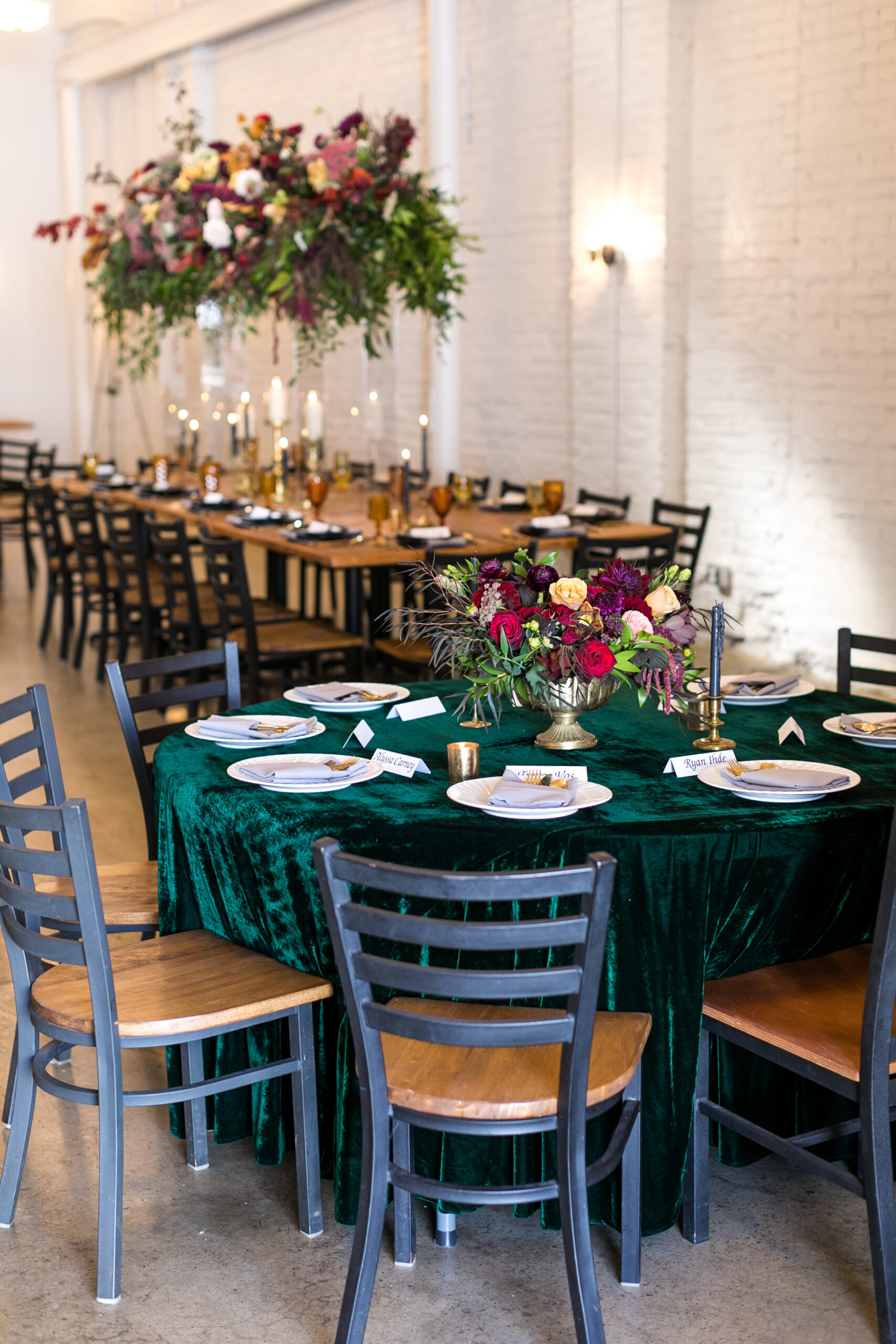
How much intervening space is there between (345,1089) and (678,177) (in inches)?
241

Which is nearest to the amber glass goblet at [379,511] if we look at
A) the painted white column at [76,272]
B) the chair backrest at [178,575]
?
the chair backrest at [178,575]

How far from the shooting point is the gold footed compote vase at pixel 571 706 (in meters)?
2.78

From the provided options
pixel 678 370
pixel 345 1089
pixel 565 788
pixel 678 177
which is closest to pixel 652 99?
pixel 678 177

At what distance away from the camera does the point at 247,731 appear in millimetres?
2947

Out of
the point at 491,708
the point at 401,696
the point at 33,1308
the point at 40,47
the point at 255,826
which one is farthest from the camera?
the point at 40,47

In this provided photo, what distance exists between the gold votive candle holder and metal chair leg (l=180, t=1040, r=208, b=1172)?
2.41 ft

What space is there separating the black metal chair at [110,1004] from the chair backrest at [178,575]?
3.26 metres

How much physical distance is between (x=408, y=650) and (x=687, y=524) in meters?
2.80

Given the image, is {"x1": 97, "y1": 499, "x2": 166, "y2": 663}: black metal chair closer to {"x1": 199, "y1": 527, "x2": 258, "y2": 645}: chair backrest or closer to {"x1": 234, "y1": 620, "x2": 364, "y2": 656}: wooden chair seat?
{"x1": 234, "y1": 620, "x2": 364, "y2": 656}: wooden chair seat

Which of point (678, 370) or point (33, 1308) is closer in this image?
point (33, 1308)

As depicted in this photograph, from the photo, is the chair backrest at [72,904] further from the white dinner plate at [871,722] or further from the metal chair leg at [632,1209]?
the white dinner plate at [871,722]

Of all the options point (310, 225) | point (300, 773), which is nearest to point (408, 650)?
point (310, 225)

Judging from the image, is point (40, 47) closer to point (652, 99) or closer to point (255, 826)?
point (652, 99)

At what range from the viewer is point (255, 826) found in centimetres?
250
